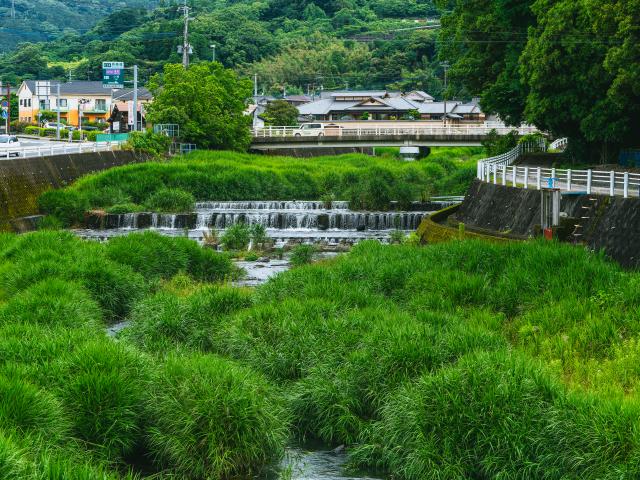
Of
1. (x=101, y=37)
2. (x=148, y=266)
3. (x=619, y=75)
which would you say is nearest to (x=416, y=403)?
(x=148, y=266)

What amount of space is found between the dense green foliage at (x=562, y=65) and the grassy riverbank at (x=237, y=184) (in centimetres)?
711

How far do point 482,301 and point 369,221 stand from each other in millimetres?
23516

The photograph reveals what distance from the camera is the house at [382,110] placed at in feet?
338

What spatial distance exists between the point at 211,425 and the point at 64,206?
3154 centimetres

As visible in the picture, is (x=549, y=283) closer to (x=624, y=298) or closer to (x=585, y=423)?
(x=624, y=298)

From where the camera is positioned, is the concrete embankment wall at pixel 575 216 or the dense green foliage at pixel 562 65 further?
the dense green foliage at pixel 562 65

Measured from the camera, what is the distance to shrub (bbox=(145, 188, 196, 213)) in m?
45.2

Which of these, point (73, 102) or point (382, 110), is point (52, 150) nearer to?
point (382, 110)

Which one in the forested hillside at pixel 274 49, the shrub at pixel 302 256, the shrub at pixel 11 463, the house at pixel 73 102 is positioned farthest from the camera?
the forested hillside at pixel 274 49

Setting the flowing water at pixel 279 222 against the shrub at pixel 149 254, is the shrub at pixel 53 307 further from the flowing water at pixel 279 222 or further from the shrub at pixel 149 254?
the flowing water at pixel 279 222

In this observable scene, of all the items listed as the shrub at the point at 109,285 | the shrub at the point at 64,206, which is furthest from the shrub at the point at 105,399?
the shrub at the point at 64,206

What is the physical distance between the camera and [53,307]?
18.2 m

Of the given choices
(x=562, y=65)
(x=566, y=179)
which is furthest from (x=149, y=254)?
(x=562, y=65)

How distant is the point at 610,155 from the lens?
1473 inches
